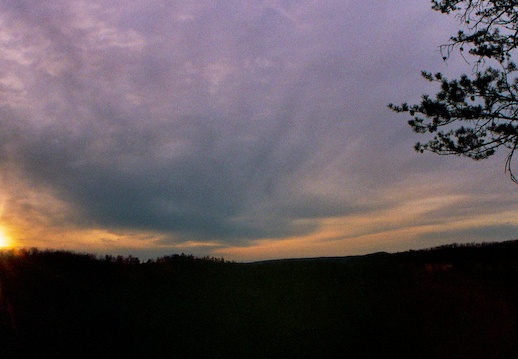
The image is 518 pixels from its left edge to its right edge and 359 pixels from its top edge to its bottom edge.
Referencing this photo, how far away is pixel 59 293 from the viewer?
A: 8.70 m

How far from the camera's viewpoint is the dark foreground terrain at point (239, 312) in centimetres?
727

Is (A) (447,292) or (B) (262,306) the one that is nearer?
(A) (447,292)

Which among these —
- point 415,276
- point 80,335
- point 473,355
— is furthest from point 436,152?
point 80,335

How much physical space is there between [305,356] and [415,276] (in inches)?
222

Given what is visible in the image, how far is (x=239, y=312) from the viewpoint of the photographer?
9703 mm

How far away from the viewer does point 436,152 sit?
1314cm

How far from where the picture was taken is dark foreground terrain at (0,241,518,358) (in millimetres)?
7273

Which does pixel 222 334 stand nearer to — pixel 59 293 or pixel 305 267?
pixel 59 293

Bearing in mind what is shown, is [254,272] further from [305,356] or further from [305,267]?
[305,356]

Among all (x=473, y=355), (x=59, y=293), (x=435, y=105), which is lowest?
(x=473, y=355)

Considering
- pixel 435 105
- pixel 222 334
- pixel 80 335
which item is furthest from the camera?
pixel 435 105

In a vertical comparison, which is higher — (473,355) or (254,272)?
(254,272)

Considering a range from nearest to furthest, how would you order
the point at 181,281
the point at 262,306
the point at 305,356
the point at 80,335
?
the point at 80,335, the point at 305,356, the point at 262,306, the point at 181,281

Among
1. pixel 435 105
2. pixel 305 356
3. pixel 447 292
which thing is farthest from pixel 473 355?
pixel 435 105
